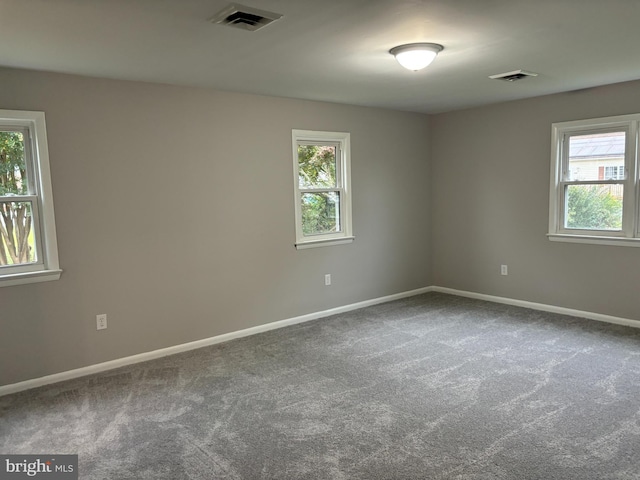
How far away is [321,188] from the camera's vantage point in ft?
16.3

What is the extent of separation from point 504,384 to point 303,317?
2206 mm

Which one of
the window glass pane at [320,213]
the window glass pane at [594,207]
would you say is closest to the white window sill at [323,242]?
the window glass pane at [320,213]

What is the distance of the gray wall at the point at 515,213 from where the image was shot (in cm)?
443

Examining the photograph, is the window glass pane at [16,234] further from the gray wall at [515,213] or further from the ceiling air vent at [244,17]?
the gray wall at [515,213]

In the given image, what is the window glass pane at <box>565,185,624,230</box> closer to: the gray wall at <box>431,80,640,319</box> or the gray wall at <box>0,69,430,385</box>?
the gray wall at <box>431,80,640,319</box>

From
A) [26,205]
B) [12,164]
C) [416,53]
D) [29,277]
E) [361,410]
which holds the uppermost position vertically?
[416,53]

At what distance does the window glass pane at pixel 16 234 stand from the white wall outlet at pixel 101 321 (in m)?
0.64

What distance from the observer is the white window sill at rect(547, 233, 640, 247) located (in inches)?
169

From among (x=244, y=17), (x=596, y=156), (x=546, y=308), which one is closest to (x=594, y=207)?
(x=596, y=156)

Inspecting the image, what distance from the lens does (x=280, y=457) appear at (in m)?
2.38

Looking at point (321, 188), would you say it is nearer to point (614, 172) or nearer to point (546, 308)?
point (546, 308)

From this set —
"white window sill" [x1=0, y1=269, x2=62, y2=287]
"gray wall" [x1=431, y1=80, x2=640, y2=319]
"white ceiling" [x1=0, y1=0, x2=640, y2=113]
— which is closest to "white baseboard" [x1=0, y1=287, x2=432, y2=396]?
"white window sill" [x1=0, y1=269, x2=62, y2=287]

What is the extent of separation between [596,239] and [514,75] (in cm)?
191

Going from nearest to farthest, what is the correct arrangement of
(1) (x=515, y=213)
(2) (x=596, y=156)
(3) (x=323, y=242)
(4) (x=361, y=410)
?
(4) (x=361, y=410)
(2) (x=596, y=156)
(3) (x=323, y=242)
(1) (x=515, y=213)
